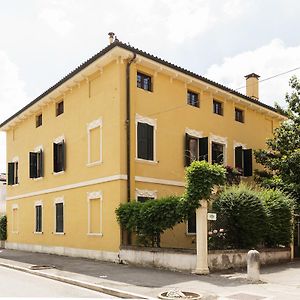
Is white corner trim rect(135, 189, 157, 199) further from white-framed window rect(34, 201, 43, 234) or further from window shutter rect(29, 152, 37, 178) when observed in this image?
window shutter rect(29, 152, 37, 178)

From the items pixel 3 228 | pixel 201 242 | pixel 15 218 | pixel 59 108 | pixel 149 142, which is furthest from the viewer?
pixel 3 228

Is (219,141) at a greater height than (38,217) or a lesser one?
greater

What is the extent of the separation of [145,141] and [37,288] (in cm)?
838

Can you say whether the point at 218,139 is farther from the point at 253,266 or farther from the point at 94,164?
the point at 253,266

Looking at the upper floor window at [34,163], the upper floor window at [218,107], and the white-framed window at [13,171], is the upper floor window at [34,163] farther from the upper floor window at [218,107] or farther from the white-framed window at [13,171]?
the upper floor window at [218,107]

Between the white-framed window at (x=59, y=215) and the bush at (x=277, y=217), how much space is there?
9.68m

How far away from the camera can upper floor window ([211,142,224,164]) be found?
22005 millimetres

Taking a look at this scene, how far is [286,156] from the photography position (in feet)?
70.4

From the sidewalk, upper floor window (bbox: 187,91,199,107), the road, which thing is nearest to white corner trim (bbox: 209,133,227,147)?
upper floor window (bbox: 187,91,199,107)

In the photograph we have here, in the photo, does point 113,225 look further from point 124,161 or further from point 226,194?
point 226,194

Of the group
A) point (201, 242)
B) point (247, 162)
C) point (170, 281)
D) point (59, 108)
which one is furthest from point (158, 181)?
point (59, 108)

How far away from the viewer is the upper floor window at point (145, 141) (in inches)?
730

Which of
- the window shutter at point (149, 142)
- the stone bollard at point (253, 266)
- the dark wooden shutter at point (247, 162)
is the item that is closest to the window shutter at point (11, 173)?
the window shutter at point (149, 142)

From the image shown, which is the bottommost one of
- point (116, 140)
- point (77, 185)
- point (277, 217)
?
point (277, 217)
